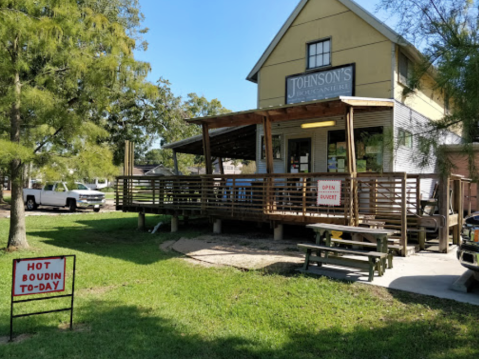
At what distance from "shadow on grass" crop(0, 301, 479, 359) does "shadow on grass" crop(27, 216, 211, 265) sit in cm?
364

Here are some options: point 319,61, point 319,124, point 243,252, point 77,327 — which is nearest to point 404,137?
point 77,327

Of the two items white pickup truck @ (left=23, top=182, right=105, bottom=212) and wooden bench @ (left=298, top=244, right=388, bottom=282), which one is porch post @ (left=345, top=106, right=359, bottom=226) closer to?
wooden bench @ (left=298, top=244, right=388, bottom=282)

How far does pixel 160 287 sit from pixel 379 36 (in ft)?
30.7

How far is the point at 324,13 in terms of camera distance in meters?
11.8

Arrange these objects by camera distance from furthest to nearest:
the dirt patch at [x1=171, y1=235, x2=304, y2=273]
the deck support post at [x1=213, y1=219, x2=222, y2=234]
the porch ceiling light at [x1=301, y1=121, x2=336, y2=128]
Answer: the deck support post at [x1=213, y1=219, x2=222, y2=234] < the porch ceiling light at [x1=301, y1=121, x2=336, y2=128] < the dirt patch at [x1=171, y1=235, x2=304, y2=273]

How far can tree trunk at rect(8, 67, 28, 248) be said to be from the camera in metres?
8.20

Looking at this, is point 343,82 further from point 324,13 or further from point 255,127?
point 255,127

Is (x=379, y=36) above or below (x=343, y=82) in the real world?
above

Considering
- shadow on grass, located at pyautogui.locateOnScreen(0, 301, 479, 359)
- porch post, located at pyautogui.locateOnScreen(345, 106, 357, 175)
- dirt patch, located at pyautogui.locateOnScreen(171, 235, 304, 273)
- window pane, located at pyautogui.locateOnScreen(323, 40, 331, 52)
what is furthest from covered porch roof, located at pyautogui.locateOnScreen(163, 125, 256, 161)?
shadow on grass, located at pyautogui.locateOnScreen(0, 301, 479, 359)

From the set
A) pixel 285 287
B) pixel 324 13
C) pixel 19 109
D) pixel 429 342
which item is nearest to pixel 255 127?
pixel 324 13

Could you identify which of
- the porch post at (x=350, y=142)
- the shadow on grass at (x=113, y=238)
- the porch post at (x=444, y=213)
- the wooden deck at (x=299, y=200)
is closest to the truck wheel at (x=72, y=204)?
the shadow on grass at (x=113, y=238)

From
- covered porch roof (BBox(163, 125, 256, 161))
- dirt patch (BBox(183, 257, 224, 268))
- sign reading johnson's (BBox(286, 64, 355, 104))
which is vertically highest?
sign reading johnson's (BBox(286, 64, 355, 104))

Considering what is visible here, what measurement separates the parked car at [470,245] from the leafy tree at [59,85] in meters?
6.99

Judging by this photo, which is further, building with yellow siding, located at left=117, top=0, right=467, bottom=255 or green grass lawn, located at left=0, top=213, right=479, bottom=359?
building with yellow siding, located at left=117, top=0, right=467, bottom=255
